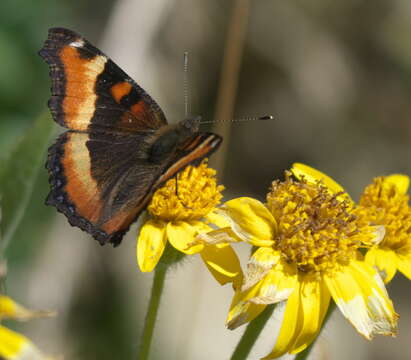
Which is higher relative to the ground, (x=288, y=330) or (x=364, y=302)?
(x=364, y=302)

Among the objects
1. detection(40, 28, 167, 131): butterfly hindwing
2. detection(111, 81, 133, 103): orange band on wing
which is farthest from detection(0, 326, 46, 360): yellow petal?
detection(111, 81, 133, 103): orange band on wing

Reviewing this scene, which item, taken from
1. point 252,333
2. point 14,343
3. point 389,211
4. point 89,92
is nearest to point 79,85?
point 89,92

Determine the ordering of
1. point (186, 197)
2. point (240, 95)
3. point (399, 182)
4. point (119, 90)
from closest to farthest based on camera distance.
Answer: point (186, 197), point (119, 90), point (399, 182), point (240, 95)

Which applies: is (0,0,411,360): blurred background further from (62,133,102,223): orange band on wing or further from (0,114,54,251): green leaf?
(0,114,54,251): green leaf

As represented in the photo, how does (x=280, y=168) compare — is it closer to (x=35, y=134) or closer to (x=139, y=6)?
(x=139, y=6)

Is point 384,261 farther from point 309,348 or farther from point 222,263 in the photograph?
point 222,263
